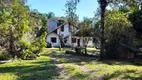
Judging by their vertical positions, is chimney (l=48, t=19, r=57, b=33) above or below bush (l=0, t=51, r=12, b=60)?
above

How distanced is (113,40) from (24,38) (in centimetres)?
1470

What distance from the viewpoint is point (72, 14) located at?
2216 inches

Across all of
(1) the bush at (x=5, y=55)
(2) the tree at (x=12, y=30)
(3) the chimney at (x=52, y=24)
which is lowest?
(1) the bush at (x=5, y=55)

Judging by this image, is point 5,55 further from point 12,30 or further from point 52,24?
point 52,24

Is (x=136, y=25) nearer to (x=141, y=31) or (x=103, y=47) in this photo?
(x=141, y=31)

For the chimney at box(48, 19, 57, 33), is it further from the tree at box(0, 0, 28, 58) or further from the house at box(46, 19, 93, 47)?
the tree at box(0, 0, 28, 58)

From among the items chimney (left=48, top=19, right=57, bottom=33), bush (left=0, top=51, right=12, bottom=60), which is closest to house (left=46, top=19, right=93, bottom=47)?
chimney (left=48, top=19, right=57, bottom=33)

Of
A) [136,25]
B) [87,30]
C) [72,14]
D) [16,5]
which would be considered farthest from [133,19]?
[72,14]

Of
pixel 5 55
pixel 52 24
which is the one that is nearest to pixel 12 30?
pixel 5 55

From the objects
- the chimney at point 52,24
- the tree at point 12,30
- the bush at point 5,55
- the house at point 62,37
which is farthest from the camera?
the chimney at point 52,24

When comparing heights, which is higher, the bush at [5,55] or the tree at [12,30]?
the tree at [12,30]

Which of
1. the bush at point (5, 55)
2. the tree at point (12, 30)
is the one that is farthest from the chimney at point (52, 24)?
the tree at point (12, 30)

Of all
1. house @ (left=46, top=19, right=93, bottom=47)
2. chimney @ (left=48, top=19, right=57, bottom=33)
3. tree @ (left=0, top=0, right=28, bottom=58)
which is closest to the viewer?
tree @ (left=0, top=0, right=28, bottom=58)

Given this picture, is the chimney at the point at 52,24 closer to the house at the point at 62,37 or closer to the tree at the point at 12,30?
the house at the point at 62,37
